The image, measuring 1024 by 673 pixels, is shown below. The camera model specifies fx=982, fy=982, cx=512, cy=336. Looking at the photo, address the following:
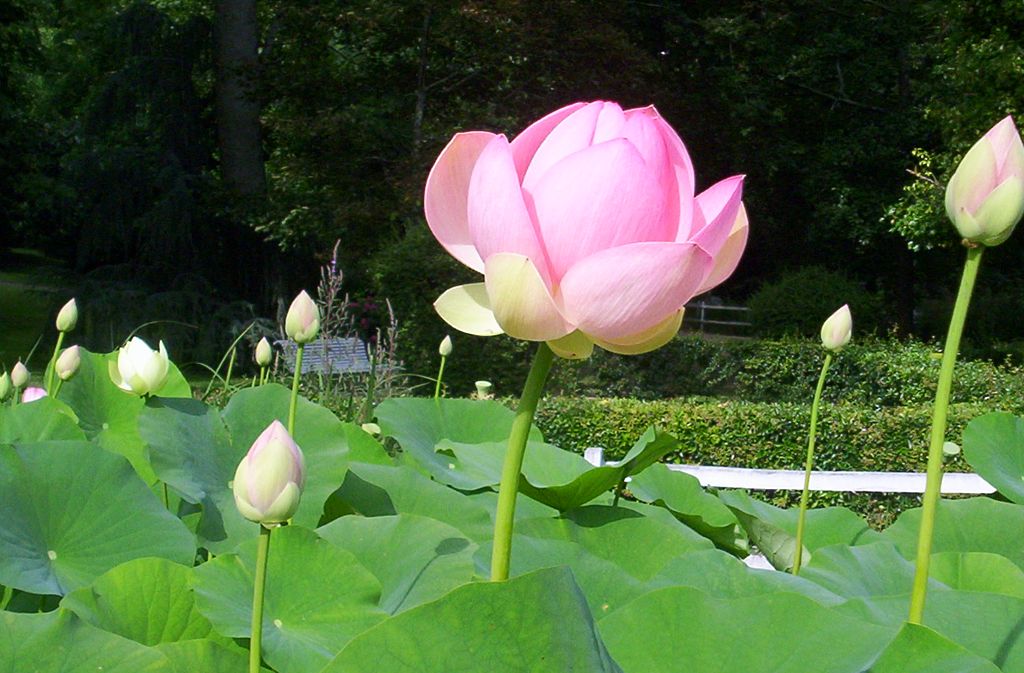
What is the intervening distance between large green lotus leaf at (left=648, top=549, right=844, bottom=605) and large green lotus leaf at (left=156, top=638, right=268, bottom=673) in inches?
8.8

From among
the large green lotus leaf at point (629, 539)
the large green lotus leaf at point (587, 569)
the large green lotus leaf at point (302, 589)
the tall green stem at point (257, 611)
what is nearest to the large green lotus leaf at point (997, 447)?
the large green lotus leaf at point (629, 539)

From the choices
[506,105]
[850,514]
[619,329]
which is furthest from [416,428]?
[506,105]

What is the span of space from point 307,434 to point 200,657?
0.34 metres

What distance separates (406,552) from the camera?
0.62m

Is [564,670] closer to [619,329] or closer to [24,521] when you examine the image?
[619,329]

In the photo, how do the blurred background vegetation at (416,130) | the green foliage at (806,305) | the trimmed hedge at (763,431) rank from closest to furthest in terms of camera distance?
the trimmed hedge at (763,431)
the blurred background vegetation at (416,130)
the green foliage at (806,305)

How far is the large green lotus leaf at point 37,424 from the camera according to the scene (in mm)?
805

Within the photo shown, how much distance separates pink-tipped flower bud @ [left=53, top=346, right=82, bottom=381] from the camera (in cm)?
92

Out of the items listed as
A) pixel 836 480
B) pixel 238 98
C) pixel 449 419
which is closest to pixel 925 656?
pixel 449 419

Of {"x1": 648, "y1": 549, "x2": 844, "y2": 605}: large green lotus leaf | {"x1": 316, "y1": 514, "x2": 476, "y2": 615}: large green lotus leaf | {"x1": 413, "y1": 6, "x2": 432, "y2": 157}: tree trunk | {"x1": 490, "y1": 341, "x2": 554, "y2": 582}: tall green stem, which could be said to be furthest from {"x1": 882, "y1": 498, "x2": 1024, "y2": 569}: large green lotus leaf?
{"x1": 413, "y1": 6, "x2": 432, "y2": 157}: tree trunk

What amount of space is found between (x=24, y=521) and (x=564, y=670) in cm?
43

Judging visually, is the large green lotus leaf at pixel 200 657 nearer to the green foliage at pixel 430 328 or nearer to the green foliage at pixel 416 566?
the green foliage at pixel 416 566

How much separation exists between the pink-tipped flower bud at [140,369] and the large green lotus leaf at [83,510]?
0.76ft

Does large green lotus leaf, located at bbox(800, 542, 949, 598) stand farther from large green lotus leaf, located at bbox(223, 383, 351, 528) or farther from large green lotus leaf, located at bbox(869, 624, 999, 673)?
large green lotus leaf, located at bbox(223, 383, 351, 528)
